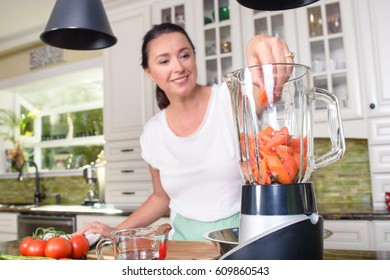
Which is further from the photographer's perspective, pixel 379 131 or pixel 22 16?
pixel 22 16

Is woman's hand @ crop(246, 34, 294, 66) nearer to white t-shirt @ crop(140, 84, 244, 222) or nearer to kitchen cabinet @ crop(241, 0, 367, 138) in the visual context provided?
white t-shirt @ crop(140, 84, 244, 222)

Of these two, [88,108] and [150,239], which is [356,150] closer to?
[150,239]

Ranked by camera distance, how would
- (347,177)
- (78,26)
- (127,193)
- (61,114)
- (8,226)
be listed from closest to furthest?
(78,26) → (347,177) → (127,193) → (8,226) → (61,114)

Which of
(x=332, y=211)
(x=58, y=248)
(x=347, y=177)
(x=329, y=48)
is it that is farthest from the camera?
(x=347, y=177)

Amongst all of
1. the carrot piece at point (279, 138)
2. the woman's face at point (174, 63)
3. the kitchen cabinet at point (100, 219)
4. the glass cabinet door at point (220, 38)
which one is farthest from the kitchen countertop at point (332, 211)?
the carrot piece at point (279, 138)

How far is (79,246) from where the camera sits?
66cm

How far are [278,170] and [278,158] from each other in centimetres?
1

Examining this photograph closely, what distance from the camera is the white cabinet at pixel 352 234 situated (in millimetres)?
1431

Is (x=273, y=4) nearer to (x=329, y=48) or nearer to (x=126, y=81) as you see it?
(x=329, y=48)

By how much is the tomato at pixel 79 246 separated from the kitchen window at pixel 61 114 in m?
1.96

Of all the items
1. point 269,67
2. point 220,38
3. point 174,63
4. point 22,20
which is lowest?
point 269,67

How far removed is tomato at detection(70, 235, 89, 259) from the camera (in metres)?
0.65

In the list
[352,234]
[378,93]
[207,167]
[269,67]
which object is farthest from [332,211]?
[269,67]

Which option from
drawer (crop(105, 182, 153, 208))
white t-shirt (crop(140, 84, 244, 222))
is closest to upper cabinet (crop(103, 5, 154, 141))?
drawer (crop(105, 182, 153, 208))
